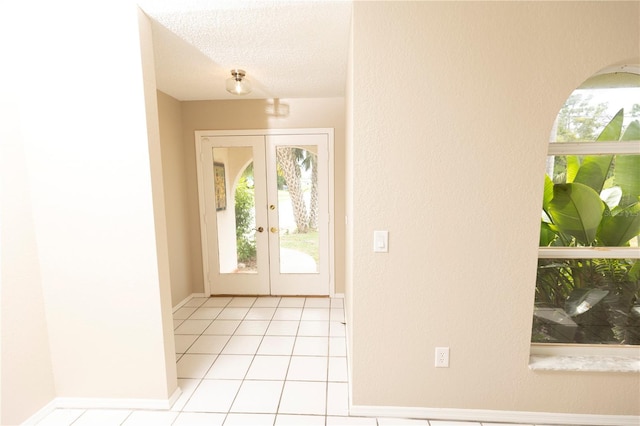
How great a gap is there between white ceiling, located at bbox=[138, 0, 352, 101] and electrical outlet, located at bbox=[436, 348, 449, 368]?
2008 millimetres

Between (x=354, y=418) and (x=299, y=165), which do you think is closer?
(x=354, y=418)

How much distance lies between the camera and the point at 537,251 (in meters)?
1.53

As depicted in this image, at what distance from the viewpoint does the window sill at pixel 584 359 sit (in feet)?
5.19

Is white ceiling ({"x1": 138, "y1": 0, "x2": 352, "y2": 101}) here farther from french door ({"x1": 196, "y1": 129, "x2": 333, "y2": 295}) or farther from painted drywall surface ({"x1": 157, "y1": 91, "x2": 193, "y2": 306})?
french door ({"x1": 196, "y1": 129, "x2": 333, "y2": 295})

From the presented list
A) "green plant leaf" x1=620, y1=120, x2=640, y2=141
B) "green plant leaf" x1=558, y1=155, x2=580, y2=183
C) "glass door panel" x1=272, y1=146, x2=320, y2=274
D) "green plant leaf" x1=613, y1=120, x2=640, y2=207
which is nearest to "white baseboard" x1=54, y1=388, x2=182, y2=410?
A: "glass door panel" x1=272, y1=146, x2=320, y2=274

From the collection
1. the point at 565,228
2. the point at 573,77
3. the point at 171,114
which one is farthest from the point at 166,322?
the point at 573,77

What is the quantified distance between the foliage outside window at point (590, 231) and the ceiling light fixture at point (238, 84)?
215 centimetres

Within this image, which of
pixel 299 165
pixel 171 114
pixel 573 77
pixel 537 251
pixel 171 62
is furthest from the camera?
pixel 299 165

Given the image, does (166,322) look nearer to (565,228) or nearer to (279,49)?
(279,49)

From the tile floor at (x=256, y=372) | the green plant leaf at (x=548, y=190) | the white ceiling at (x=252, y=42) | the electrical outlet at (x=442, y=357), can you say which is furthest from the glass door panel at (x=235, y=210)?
the green plant leaf at (x=548, y=190)

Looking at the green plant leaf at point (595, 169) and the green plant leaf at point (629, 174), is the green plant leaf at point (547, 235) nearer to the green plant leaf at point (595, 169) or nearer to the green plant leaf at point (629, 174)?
the green plant leaf at point (595, 169)

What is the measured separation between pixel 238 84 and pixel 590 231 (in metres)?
2.58

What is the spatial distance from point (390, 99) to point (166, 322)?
1.88 meters

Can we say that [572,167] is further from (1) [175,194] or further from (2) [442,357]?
(1) [175,194]
